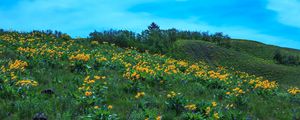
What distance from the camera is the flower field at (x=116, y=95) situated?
309 inches

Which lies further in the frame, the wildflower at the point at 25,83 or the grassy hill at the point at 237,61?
the grassy hill at the point at 237,61

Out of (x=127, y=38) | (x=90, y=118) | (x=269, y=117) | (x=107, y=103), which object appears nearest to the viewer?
(x=90, y=118)

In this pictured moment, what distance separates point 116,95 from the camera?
31.6 feet

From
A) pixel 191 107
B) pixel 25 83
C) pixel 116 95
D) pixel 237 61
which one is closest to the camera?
pixel 191 107

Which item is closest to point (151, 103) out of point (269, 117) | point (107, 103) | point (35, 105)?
point (107, 103)

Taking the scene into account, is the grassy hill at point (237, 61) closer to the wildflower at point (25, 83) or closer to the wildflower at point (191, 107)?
the wildflower at point (191, 107)

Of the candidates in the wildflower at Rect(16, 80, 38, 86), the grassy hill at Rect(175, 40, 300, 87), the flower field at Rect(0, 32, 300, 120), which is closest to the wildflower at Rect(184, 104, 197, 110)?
the flower field at Rect(0, 32, 300, 120)

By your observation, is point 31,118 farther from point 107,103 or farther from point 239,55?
point 239,55

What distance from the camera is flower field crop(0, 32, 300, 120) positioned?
7.84m

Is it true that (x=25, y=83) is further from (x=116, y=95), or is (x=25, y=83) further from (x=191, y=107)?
(x=191, y=107)

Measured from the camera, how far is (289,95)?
42.7 ft

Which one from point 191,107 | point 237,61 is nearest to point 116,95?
point 191,107

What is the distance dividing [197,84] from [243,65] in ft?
65.4

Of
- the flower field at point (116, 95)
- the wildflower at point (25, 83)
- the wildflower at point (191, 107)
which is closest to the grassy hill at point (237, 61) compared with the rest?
the flower field at point (116, 95)
